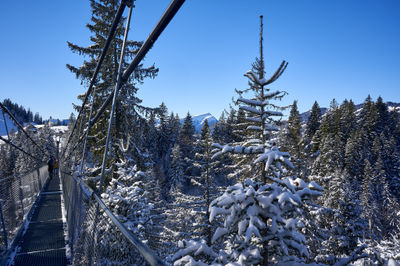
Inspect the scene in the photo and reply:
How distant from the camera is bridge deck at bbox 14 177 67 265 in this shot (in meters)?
4.78

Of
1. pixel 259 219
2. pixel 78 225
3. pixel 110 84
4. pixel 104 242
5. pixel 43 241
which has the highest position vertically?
pixel 110 84

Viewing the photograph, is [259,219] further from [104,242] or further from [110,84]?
[110,84]

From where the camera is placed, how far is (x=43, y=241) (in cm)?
562

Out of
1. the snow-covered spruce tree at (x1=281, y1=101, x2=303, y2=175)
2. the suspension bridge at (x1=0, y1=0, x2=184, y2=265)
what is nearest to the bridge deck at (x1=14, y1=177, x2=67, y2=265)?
the suspension bridge at (x1=0, y1=0, x2=184, y2=265)

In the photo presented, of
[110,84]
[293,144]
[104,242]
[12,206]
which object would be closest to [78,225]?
[104,242]

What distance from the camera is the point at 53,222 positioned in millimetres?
7113

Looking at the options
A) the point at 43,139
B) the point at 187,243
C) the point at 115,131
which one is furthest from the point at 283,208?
the point at 43,139

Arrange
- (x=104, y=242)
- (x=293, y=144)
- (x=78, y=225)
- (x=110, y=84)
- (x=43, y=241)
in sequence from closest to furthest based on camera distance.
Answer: (x=104, y=242)
(x=78, y=225)
(x=43, y=241)
(x=110, y=84)
(x=293, y=144)

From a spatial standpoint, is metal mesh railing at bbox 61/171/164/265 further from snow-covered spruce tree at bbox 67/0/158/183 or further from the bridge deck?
snow-covered spruce tree at bbox 67/0/158/183

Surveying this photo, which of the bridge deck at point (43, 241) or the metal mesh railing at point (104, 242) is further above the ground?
→ the metal mesh railing at point (104, 242)

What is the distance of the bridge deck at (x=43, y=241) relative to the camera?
4781 millimetres

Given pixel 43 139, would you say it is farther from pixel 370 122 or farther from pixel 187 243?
pixel 370 122

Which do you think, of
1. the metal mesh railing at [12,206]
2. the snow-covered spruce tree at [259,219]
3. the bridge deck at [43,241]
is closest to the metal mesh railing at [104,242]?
the snow-covered spruce tree at [259,219]

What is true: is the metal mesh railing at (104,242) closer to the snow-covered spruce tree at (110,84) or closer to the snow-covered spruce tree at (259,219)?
the snow-covered spruce tree at (259,219)
